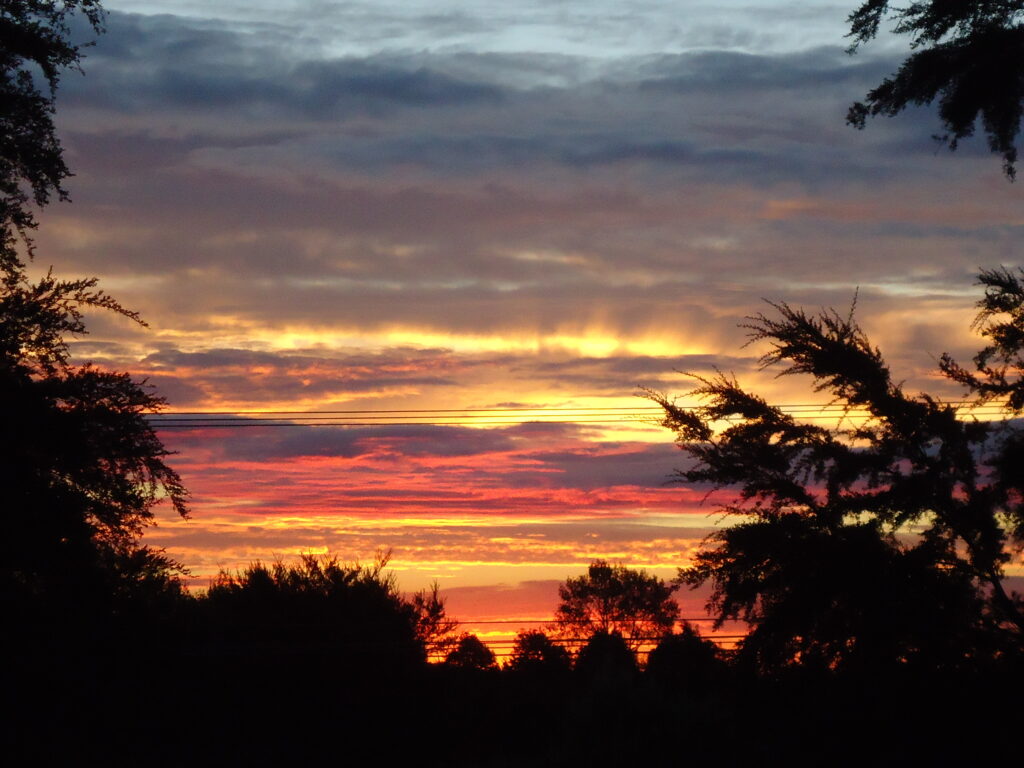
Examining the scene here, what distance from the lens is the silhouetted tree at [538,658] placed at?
32.7 m

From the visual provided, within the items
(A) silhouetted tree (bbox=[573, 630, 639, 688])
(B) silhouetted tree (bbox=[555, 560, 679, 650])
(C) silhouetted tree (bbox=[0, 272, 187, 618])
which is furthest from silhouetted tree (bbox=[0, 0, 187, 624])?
(B) silhouetted tree (bbox=[555, 560, 679, 650])

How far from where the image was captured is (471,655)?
110 ft

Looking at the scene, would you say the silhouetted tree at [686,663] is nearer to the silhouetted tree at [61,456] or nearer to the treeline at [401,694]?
the treeline at [401,694]

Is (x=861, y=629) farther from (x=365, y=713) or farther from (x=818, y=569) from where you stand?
(x=365, y=713)

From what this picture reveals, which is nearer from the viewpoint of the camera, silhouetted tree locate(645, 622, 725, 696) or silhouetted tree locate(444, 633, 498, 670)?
silhouetted tree locate(645, 622, 725, 696)

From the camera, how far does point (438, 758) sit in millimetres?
29469

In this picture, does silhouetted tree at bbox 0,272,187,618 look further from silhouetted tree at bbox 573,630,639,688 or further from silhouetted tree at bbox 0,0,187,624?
silhouetted tree at bbox 573,630,639,688

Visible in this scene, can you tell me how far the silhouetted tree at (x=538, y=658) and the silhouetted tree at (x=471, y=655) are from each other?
668mm

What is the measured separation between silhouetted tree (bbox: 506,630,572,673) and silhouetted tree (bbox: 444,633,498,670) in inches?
26.3

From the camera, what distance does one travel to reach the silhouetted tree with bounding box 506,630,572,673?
32719 millimetres

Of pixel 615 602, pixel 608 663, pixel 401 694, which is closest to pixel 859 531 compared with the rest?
pixel 608 663

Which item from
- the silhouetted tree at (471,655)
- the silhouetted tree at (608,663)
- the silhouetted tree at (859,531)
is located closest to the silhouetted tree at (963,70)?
the silhouetted tree at (859,531)

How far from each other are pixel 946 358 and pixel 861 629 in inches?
206

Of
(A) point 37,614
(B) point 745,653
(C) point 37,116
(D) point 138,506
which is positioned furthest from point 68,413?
(B) point 745,653
